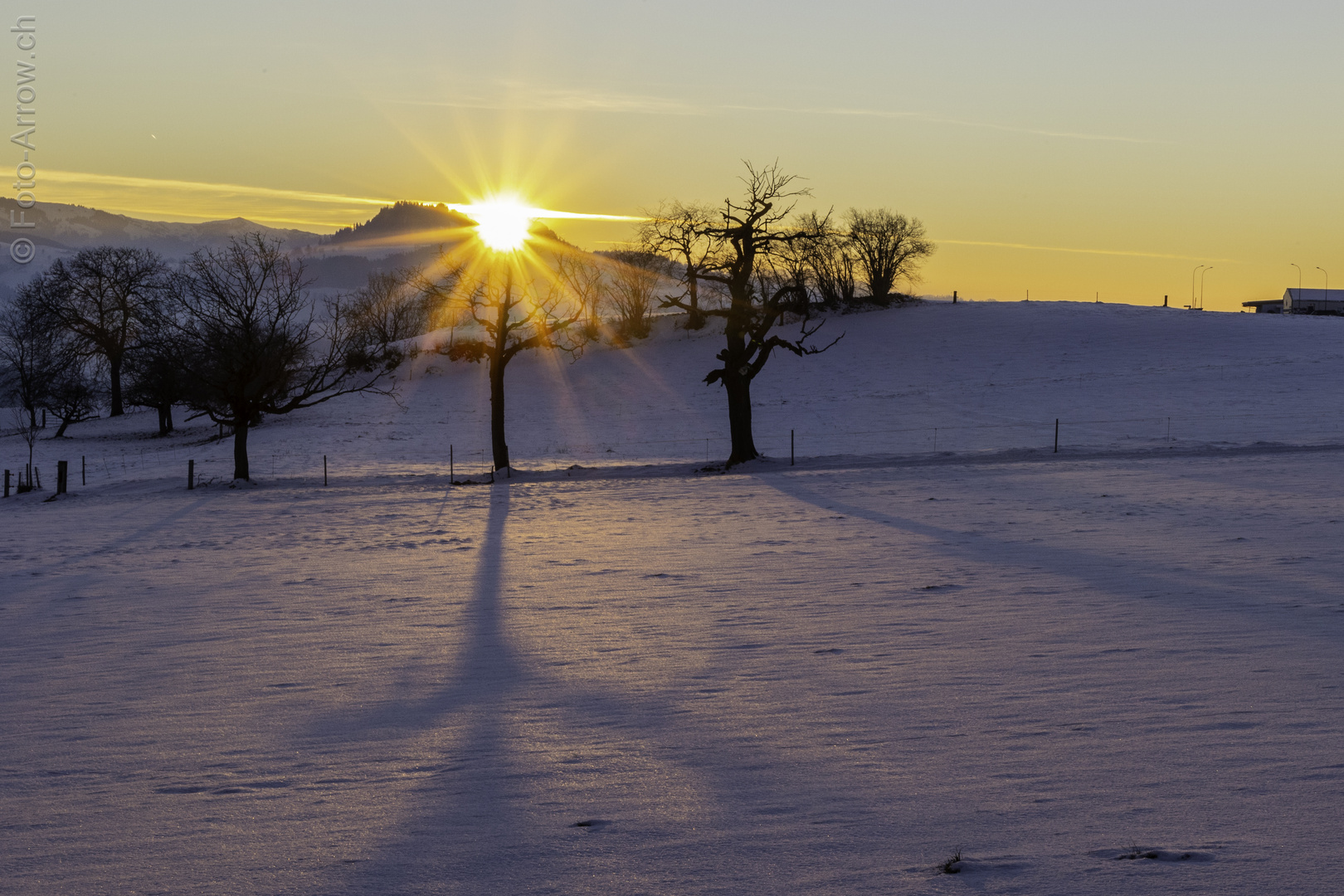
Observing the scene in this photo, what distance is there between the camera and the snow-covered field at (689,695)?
544 centimetres

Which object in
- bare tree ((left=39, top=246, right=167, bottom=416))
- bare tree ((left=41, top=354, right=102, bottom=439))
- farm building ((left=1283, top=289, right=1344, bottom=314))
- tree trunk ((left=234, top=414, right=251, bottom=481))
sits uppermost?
A: farm building ((left=1283, top=289, right=1344, bottom=314))

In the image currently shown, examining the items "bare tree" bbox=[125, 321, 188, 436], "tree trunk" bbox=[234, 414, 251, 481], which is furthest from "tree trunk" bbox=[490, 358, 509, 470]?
"bare tree" bbox=[125, 321, 188, 436]

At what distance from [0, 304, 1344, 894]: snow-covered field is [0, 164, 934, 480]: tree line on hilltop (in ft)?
34.8

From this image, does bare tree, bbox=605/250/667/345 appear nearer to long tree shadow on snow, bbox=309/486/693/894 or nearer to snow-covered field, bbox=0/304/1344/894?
snow-covered field, bbox=0/304/1344/894

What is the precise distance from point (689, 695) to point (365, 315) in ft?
358

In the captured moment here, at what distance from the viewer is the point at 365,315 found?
111 meters

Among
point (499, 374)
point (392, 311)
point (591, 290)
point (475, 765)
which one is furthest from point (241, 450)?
point (392, 311)

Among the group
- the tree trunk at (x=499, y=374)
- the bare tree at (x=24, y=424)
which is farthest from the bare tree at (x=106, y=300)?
the tree trunk at (x=499, y=374)

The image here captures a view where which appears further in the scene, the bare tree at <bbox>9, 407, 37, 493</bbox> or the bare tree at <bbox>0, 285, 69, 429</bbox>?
the bare tree at <bbox>0, 285, 69, 429</bbox>

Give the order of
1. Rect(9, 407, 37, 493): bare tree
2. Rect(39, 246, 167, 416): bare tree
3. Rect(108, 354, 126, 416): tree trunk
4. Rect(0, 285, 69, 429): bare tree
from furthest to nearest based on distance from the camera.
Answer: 1. Rect(108, 354, 126, 416): tree trunk
2. Rect(39, 246, 167, 416): bare tree
3. Rect(0, 285, 69, 429): bare tree
4. Rect(9, 407, 37, 493): bare tree

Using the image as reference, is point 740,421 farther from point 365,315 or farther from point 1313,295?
point 1313,295

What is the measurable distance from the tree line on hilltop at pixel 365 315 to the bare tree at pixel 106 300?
0.48ft

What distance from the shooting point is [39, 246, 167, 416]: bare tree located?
6638cm

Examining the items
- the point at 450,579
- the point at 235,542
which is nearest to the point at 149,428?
the point at 235,542
